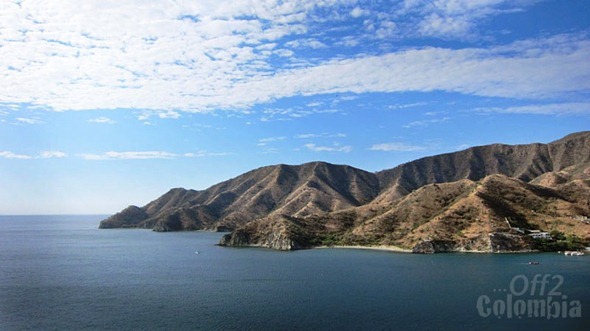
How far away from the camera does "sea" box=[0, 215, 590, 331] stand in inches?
3167

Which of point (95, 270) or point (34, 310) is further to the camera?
point (95, 270)

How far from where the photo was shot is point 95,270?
149125mm

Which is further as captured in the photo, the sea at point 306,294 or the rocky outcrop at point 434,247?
the rocky outcrop at point 434,247

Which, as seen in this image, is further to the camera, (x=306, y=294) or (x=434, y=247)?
(x=434, y=247)

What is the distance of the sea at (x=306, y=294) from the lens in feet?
264

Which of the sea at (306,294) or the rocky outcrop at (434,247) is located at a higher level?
the rocky outcrop at (434,247)

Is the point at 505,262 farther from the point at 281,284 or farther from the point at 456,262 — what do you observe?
the point at 281,284

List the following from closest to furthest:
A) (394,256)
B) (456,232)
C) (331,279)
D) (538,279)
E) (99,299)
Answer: (99,299) < (538,279) < (331,279) < (394,256) < (456,232)

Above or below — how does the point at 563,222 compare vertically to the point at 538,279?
above

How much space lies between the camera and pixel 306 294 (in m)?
105

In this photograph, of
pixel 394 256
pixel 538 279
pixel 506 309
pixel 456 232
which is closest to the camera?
pixel 506 309

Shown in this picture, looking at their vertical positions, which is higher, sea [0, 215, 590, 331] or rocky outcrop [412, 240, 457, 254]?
rocky outcrop [412, 240, 457, 254]

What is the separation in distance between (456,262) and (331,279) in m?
52.8

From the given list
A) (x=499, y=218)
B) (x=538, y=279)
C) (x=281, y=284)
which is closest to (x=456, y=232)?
(x=499, y=218)
